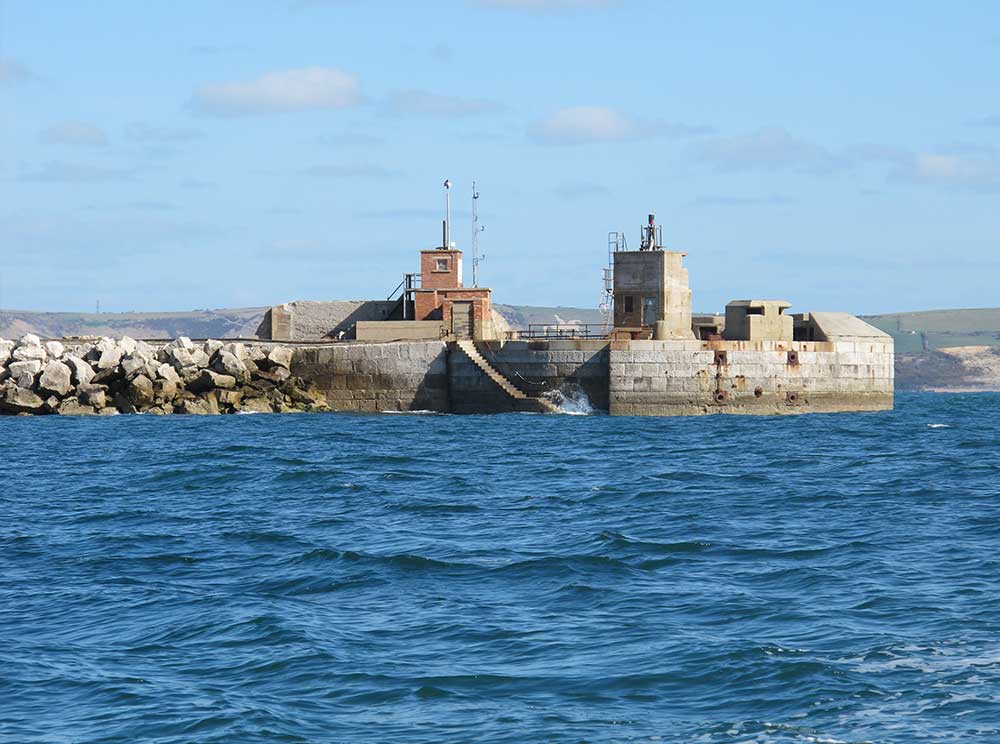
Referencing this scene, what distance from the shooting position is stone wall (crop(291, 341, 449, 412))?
148ft

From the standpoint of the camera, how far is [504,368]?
44.7 m

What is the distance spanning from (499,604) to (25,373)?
33.4m

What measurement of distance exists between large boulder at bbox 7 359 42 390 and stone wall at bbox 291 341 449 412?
28.0 ft

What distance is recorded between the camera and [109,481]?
26.6 m

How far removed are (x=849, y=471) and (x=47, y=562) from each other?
53.3 ft

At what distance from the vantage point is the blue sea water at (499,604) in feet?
36.8

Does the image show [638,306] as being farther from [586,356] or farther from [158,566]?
[158,566]

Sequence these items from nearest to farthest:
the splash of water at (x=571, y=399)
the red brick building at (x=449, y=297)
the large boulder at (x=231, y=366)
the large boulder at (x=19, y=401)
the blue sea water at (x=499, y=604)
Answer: the blue sea water at (x=499, y=604)
the splash of water at (x=571, y=399)
the large boulder at (x=19, y=401)
the large boulder at (x=231, y=366)
the red brick building at (x=449, y=297)

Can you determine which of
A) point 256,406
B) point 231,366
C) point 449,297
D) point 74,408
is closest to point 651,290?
point 449,297

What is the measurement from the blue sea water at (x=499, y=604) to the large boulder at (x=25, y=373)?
1687cm

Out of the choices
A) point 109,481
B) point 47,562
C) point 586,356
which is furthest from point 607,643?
point 586,356

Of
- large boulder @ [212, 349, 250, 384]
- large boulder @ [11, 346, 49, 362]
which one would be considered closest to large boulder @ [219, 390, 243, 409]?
large boulder @ [212, 349, 250, 384]

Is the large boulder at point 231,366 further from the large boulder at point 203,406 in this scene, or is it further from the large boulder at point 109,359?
the large boulder at point 109,359

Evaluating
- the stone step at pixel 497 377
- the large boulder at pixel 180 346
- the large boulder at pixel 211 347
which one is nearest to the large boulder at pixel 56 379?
the large boulder at pixel 180 346
